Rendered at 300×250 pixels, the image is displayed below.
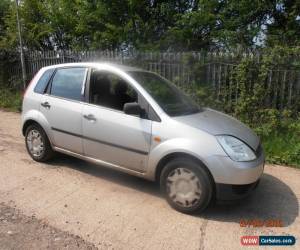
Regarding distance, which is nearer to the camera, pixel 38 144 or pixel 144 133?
pixel 144 133

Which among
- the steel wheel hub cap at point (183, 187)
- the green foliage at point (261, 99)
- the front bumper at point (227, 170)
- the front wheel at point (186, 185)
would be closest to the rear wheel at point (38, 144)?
the front wheel at point (186, 185)

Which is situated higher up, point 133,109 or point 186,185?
point 133,109

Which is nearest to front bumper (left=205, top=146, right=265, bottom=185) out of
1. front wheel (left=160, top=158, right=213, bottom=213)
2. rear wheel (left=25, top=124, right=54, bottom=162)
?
front wheel (left=160, top=158, right=213, bottom=213)

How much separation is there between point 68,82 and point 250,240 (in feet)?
11.0

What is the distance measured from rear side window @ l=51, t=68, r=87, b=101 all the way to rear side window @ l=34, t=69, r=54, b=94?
148 millimetres

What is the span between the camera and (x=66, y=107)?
4.74 meters

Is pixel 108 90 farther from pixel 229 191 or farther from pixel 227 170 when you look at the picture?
pixel 229 191

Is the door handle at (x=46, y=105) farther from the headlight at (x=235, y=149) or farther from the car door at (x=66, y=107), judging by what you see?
the headlight at (x=235, y=149)

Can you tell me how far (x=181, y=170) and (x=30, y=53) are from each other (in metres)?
9.68

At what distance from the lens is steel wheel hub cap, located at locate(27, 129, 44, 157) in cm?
527

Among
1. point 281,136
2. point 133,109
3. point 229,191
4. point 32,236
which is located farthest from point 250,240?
point 281,136

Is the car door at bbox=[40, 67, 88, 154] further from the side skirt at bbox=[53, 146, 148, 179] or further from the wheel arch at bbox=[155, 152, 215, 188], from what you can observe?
the wheel arch at bbox=[155, 152, 215, 188]

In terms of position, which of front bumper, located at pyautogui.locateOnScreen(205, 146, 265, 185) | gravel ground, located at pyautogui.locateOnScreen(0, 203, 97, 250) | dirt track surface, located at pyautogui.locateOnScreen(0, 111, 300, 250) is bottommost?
dirt track surface, located at pyautogui.locateOnScreen(0, 111, 300, 250)

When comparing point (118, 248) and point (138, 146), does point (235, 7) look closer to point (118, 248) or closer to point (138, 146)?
point (138, 146)
